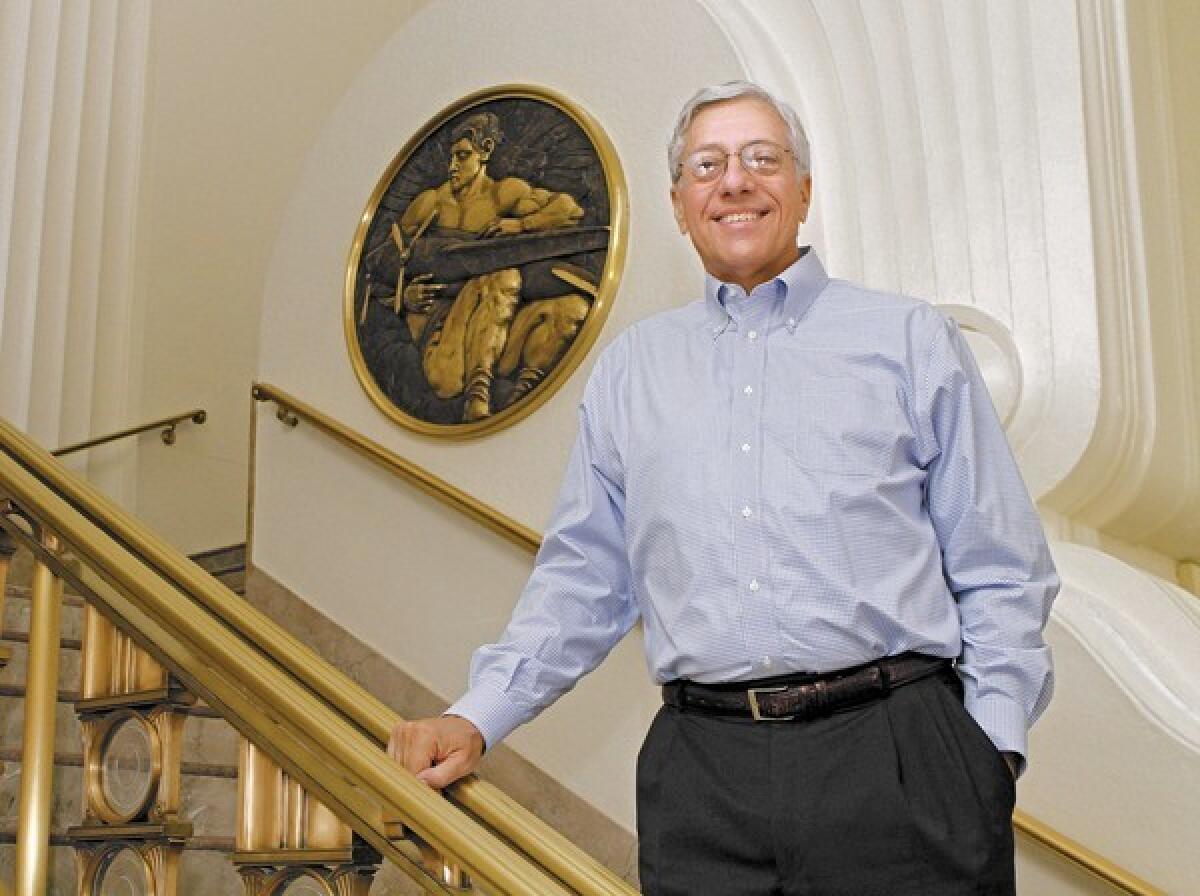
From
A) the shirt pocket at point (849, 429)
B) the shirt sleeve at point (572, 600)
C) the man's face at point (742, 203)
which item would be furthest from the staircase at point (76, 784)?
the man's face at point (742, 203)

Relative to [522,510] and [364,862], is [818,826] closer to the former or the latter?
[364,862]

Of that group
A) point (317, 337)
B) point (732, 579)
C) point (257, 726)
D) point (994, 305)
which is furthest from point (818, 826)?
point (317, 337)

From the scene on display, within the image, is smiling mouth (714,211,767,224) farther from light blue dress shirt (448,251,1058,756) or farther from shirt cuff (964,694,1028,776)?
shirt cuff (964,694,1028,776)

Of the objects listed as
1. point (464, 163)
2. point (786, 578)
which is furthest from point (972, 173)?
point (786, 578)

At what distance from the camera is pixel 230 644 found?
2080mm

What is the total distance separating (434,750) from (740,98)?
1.00 m

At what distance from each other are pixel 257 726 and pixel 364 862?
23cm

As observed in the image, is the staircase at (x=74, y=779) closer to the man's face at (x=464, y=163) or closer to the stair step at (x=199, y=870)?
the stair step at (x=199, y=870)

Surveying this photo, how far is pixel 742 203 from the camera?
2.13 m

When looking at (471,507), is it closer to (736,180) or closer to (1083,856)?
(1083,856)

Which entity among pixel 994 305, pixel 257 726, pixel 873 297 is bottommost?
pixel 257 726

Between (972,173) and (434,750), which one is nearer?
(434,750)

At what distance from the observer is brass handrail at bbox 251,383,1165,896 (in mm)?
3061

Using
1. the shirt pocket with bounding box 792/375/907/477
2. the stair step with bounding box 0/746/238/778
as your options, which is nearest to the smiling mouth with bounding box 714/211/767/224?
the shirt pocket with bounding box 792/375/907/477
